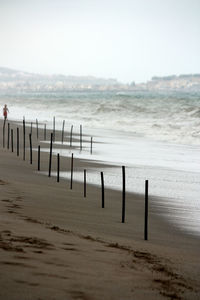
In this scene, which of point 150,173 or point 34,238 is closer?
point 34,238

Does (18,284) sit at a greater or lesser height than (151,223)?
greater

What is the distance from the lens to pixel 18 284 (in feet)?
13.6

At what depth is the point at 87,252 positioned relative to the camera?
561 centimetres

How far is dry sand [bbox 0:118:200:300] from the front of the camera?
4.32 meters

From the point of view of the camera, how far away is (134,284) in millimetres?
4617

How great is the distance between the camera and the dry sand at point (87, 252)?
14.2 feet

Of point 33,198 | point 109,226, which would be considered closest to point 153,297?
point 109,226

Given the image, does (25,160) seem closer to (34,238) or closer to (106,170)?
(106,170)

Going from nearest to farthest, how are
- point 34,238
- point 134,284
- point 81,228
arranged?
point 134,284
point 34,238
point 81,228

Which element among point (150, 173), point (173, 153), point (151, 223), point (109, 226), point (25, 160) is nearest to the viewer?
point (109, 226)

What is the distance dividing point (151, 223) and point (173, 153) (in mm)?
13095

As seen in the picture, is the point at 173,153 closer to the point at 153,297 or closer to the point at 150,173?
the point at 150,173

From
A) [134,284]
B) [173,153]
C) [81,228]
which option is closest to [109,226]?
[81,228]

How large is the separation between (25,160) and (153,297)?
13194 mm
